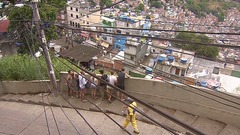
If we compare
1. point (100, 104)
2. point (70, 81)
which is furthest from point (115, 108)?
point (70, 81)

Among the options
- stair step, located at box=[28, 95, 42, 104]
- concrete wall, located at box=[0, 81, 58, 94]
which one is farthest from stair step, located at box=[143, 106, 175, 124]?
concrete wall, located at box=[0, 81, 58, 94]

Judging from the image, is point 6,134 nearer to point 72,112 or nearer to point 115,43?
point 72,112

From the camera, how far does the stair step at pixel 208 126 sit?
6867 mm

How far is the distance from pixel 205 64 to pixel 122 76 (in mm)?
16444

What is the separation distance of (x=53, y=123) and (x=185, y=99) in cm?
435

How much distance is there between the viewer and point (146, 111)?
312 inches

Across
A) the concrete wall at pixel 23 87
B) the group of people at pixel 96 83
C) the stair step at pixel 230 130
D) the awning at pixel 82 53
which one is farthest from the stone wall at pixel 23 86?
the awning at pixel 82 53

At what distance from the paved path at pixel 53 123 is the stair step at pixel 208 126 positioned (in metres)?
0.93

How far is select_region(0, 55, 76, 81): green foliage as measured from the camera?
1060cm

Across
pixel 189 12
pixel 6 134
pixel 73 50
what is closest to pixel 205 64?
pixel 73 50

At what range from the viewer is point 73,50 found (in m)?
25.4

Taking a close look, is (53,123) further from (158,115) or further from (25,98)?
(158,115)

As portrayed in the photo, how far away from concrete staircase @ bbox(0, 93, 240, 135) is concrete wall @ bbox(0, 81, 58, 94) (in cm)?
21

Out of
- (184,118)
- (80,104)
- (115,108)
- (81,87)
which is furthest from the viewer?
(80,104)
